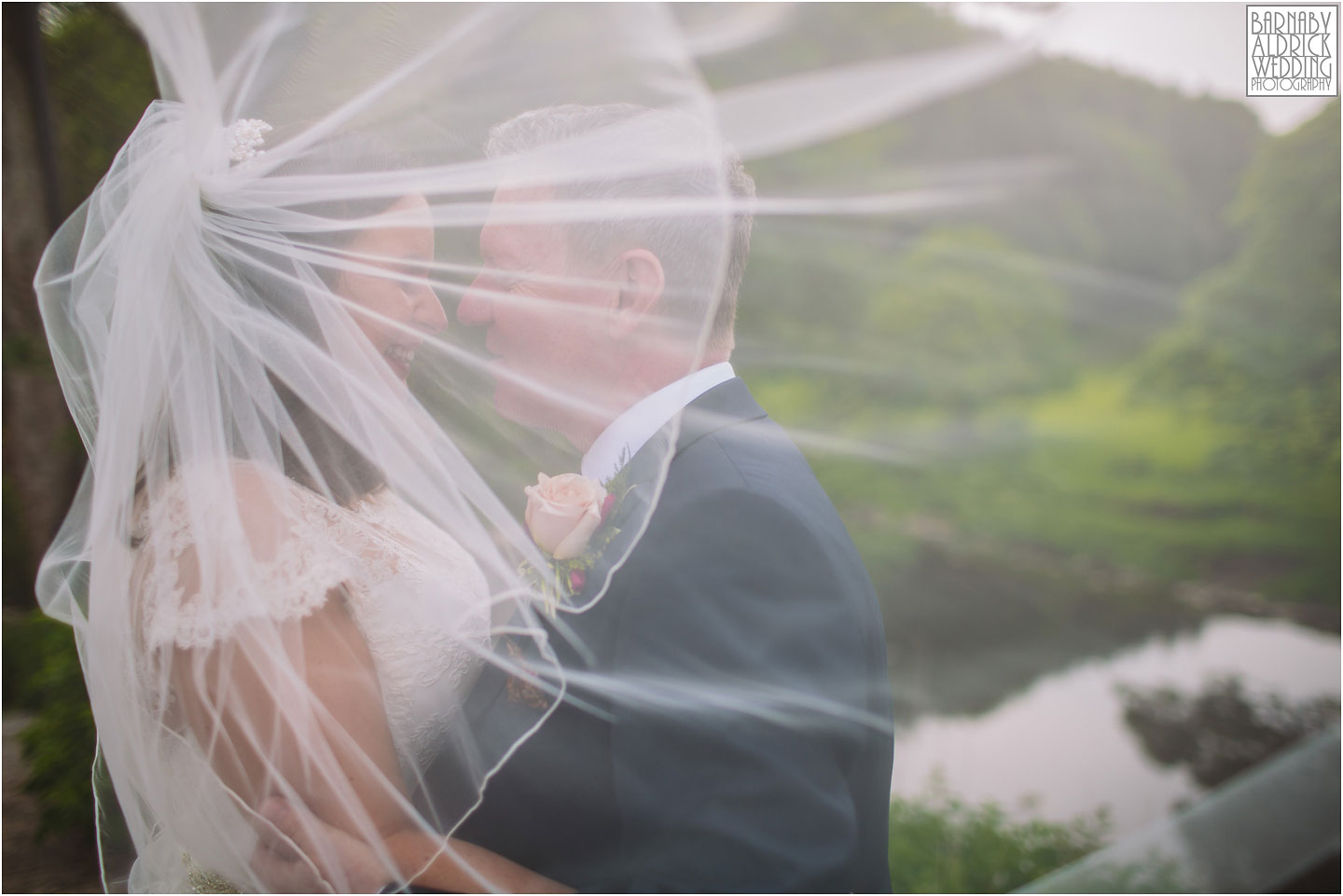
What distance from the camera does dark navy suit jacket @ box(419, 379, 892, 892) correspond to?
1213 millimetres

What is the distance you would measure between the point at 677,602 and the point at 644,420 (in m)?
0.35

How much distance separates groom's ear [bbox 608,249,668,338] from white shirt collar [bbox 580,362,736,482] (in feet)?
0.48

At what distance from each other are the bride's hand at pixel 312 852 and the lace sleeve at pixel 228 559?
1.13 ft

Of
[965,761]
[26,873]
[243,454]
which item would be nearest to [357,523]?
[243,454]

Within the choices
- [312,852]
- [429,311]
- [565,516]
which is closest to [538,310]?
[429,311]

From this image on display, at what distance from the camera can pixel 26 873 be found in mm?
2299

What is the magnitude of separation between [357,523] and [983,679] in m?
4.92

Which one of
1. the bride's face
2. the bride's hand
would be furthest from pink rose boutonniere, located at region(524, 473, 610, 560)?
the bride's hand

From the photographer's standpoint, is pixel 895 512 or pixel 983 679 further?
pixel 895 512

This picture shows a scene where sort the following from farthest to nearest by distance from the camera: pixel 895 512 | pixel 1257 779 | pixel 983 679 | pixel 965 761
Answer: pixel 895 512
pixel 983 679
pixel 965 761
pixel 1257 779

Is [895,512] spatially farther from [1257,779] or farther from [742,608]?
[742,608]

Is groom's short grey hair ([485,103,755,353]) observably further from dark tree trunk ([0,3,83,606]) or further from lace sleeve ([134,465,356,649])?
dark tree trunk ([0,3,83,606])

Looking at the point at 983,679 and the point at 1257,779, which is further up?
the point at 983,679

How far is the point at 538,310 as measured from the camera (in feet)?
4.52
